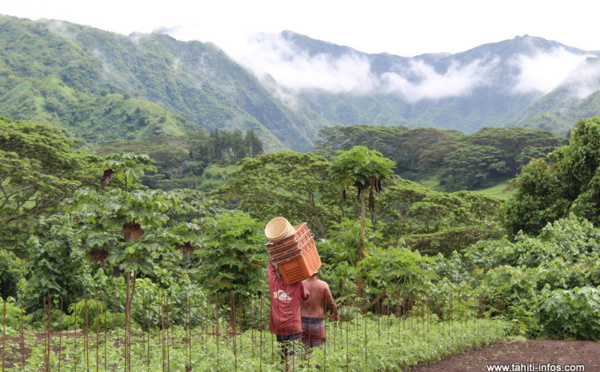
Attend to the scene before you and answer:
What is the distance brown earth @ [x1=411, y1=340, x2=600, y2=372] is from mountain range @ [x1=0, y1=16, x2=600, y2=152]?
71.6 m

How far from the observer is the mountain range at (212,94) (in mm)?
83625

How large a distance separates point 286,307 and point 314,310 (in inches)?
18.2

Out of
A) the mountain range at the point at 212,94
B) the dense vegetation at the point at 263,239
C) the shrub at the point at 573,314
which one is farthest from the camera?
the mountain range at the point at 212,94

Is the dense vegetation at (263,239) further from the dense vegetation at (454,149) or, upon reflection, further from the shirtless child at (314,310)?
the dense vegetation at (454,149)

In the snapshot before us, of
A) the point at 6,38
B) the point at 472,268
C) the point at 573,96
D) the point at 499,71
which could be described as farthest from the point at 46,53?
the point at 499,71

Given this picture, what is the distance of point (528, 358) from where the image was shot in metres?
6.21

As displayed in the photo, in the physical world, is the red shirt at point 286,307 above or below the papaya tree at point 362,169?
below

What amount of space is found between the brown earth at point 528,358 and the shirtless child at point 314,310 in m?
1.15

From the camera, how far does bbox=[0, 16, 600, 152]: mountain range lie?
83625mm

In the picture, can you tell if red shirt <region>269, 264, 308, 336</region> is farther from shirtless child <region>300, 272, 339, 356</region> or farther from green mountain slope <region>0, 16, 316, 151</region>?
green mountain slope <region>0, 16, 316, 151</region>

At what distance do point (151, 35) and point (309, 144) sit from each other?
7860 cm

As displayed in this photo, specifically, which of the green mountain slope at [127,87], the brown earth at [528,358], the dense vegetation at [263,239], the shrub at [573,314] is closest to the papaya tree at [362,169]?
the dense vegetation at [263,239]

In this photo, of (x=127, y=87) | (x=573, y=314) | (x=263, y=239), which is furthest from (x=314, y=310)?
(x=127, y=87)

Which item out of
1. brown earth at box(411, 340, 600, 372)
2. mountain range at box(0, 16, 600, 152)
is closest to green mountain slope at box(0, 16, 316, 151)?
mountain range at box(0, 16, 600, 152)
